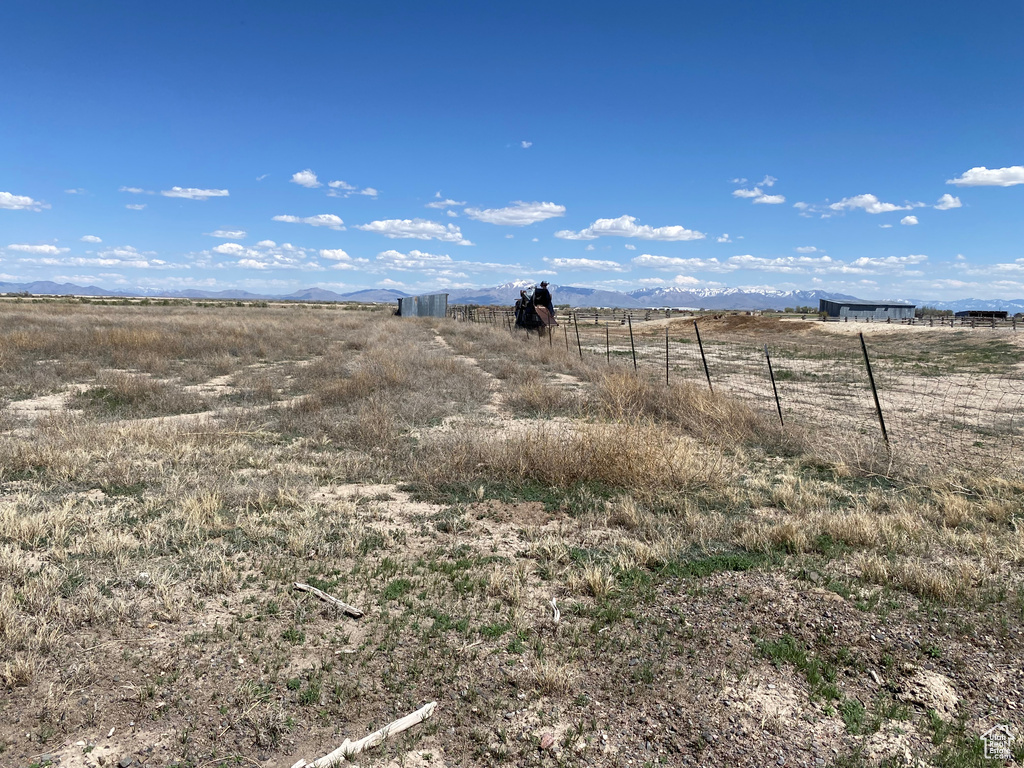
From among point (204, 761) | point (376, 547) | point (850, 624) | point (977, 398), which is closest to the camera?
point (204, 761)

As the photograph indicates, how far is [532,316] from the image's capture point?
26.9 m

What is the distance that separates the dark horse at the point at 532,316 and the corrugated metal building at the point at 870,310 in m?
41.3

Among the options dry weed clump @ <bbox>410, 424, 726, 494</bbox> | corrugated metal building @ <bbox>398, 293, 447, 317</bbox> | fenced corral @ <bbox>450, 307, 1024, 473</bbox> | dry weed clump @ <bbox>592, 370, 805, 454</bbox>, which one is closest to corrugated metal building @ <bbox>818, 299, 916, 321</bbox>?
fenced corral @ <bbox>450, 307, 1024, 473</bbox>

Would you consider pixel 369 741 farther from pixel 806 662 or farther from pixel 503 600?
pixel 806 662

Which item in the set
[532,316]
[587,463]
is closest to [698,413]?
[587,463]

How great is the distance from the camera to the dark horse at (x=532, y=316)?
25734 mm

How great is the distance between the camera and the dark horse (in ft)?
84.4

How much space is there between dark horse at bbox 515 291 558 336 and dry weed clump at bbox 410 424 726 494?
60.4 ft

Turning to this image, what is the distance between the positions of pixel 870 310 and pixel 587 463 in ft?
Answer: 201

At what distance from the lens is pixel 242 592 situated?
13.8 feet

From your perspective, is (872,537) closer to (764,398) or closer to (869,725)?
(869,725)

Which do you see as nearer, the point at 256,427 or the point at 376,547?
the point at 376,547

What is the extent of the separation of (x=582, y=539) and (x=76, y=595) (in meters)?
3.72

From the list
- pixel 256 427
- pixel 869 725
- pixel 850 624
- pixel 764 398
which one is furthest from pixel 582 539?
pixel 764 398
